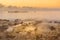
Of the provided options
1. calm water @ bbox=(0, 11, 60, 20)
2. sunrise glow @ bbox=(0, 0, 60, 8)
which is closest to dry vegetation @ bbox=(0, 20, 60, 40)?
calm water @ bbox=(0, 11, 60, 20)

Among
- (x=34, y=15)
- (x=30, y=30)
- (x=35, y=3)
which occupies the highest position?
(x=35, y=3)

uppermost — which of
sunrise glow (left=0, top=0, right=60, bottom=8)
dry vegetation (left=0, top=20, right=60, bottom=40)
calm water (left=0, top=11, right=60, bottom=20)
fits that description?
sunrise glow (left=0, top=0, right=60, bottom=8)

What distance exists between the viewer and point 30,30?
3.79ft

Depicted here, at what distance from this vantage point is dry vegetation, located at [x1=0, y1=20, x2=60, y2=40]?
3.65 ft

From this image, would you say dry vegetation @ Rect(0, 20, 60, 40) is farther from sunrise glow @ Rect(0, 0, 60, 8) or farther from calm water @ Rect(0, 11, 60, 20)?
sunrise glow @ Rect(0, 0, 60, 8)

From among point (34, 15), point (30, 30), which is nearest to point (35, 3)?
point (34, 15)

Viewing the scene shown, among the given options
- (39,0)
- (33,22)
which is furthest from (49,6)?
(33,22)

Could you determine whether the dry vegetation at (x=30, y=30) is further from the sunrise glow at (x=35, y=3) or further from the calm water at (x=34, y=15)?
the sunrise glow at (x=35, y=3)

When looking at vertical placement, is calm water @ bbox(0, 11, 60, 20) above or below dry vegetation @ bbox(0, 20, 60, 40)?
above

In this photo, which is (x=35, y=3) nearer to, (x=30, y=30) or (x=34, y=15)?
(x=34, y=15)

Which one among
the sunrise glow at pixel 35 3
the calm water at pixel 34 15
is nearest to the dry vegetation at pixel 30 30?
the calm water at pixel 34 15

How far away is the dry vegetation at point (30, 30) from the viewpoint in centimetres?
111

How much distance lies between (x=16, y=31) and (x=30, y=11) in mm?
236

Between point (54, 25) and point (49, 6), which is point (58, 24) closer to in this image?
point (54, 25)
